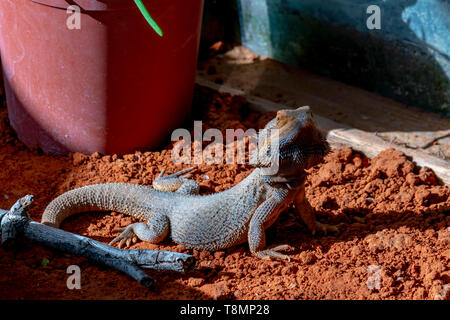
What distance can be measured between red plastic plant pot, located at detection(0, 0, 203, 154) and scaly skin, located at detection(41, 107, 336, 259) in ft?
2.00

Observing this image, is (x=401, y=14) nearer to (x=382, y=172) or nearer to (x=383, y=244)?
(x=382, y=172)

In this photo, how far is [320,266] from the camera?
3.59 meters

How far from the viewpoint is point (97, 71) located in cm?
419

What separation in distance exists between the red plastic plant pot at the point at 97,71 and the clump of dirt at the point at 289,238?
0.21 metres

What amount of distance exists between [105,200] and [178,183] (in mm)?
552

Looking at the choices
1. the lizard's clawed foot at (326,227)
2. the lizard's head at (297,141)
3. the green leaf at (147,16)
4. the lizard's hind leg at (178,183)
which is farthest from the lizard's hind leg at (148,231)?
the green leaf at (147,16)

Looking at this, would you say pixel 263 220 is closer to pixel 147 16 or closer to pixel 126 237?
pixel 126 237

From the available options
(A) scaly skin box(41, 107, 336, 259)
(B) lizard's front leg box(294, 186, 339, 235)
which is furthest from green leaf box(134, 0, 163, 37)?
(B) lizard's front leg box(294, 186, 339, 235)

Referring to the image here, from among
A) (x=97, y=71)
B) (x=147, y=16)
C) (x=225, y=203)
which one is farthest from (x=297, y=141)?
(x=97, y=71)

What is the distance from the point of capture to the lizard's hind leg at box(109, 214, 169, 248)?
12.7ft

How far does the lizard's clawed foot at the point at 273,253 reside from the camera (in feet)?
12.0

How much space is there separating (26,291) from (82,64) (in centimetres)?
171

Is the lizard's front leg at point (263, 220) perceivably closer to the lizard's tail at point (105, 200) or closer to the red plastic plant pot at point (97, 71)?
the lizard's tail at point (105, 200)

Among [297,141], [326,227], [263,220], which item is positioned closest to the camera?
[297,141]
